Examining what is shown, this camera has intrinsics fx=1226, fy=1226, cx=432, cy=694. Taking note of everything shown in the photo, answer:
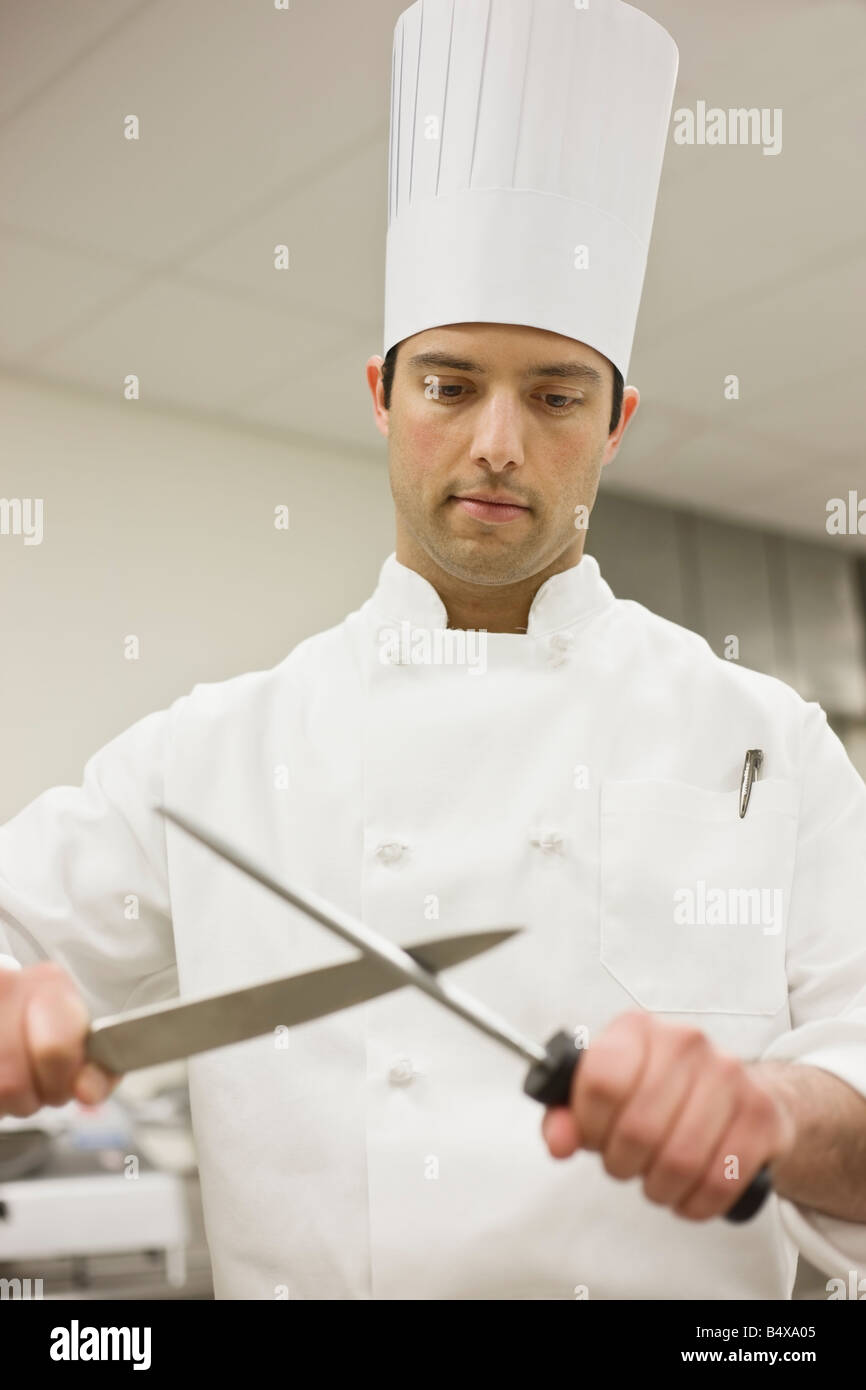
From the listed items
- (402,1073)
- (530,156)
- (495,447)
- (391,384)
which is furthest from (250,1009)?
(530,156)

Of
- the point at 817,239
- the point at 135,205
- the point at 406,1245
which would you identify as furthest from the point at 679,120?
the point at 406,1245

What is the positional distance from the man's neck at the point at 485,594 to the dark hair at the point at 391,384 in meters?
0.09

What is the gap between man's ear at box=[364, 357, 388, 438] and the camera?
2.51 ft

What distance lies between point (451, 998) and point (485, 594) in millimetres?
388

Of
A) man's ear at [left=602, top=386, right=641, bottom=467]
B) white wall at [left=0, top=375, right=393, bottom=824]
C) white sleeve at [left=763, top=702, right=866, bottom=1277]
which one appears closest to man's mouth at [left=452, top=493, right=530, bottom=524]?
man's ear at [left=602, top=386, right=641, bottom=467]

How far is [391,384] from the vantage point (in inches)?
29.6

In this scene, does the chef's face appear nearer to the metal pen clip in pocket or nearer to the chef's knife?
the metal pen clip in pocket

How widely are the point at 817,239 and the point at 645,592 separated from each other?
1.39 feet

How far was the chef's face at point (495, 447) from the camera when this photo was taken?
0.66m

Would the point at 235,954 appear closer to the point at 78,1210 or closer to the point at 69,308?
the point at 78,1210

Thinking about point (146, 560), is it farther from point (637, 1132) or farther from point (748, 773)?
point (637, 1132)

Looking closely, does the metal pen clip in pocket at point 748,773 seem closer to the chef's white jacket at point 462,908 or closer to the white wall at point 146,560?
the chef's white jacket at point 462,908

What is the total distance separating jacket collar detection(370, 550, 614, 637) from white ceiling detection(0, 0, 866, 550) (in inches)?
12.2
